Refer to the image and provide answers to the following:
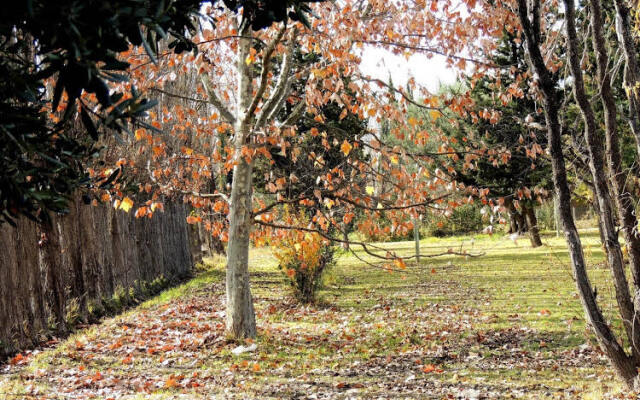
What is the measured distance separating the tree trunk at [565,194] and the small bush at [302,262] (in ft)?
19.6

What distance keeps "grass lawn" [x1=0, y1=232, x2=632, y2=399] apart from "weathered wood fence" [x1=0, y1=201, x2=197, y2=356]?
1.50ft

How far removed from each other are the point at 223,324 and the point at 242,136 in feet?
10.4

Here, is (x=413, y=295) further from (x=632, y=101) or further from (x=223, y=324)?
(x=632, y=101)

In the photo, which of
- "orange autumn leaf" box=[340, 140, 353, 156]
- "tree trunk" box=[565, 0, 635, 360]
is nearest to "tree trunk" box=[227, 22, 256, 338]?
"orange autumn leaf" box=[340, 140, 353, 156]

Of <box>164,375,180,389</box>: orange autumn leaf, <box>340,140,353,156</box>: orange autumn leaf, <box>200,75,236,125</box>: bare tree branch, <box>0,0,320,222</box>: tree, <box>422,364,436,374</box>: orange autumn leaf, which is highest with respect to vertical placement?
<box>200,75,236,125</box>: bare tree branch

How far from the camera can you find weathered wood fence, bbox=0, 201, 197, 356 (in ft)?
23.0

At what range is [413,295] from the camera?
12586 millimetres

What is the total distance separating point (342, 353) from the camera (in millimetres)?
7281

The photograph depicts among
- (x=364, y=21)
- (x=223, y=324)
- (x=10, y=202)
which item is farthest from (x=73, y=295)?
(x=10, y=202)

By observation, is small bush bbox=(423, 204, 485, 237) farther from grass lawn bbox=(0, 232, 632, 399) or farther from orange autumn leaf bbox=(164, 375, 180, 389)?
orange autumn leaf bbox=(164, 375, 180, 389)

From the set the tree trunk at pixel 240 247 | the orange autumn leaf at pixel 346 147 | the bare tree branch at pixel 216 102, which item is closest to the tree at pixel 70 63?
the orange autumn leaf at pixel 346 147

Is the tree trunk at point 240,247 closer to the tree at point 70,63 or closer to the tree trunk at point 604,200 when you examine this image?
the tree trunk at point 604,200

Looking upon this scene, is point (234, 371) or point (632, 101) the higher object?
point (632, 101)

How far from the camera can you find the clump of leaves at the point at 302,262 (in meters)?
10.8
